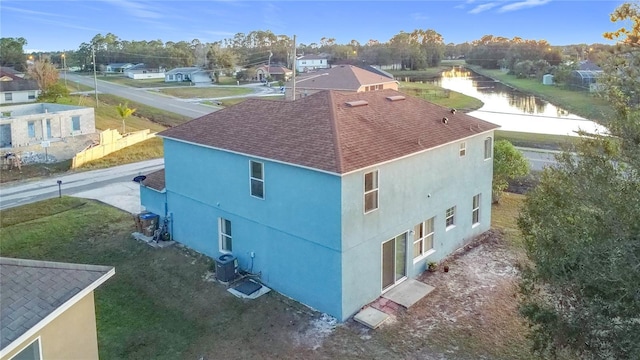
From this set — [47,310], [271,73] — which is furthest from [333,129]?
[271,73]

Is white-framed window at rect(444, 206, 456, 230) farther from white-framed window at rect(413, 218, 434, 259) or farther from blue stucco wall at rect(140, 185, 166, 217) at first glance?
blue stucco wall at rect(140, 185, 166, 217)

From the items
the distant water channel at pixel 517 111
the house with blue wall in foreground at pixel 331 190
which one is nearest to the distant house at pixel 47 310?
the house with blue wall in foreground at pixel 331 190

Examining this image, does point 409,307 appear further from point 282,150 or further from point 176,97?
point 176,97

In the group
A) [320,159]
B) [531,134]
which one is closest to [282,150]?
[320,159]

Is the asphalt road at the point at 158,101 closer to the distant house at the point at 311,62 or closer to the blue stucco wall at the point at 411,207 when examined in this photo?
the blue stucco wall at the point at 411,207

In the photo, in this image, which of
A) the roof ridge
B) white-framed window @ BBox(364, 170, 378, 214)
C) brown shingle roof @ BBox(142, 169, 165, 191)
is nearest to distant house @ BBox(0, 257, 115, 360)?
the roof ridge

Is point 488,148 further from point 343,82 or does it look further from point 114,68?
point 114,68
